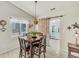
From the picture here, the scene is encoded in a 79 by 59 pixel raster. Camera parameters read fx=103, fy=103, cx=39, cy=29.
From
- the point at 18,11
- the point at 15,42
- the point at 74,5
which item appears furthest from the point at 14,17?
the point at 74,5

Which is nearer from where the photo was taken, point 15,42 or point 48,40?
point 15,42

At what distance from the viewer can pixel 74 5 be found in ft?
14.6

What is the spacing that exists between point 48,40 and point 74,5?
9.46 ft

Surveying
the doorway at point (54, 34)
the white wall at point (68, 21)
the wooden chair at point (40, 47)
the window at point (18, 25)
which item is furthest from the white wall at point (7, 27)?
the white wall at point (68, 21)

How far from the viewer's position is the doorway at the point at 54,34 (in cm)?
574

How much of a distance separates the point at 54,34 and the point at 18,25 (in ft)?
7.45

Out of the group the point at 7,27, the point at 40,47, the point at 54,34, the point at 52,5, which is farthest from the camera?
the point at 54,34

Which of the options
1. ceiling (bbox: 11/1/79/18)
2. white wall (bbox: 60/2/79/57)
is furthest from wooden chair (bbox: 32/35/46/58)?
→ ceiling (bbox: 11/1/79/18)

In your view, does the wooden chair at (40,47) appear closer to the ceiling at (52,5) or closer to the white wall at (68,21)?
the white wall at (68,21)

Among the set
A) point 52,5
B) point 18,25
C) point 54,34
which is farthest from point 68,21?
point 18,25

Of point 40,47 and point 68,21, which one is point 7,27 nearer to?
point 40,47

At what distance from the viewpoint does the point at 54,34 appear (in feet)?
20.0

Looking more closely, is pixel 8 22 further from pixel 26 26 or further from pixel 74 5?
pixel 74 5

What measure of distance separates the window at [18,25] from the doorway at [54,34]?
1673 mm
